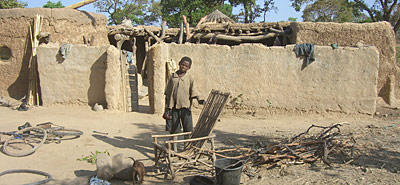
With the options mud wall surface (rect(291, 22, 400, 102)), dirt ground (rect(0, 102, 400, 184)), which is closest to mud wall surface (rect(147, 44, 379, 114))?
dirt ground (rect(0, 102, 400, 184))

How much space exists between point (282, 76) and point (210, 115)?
354cm

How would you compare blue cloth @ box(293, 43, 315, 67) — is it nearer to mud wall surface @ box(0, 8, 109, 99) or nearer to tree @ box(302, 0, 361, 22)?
mud wall surface @ box(0, 8, 109, 99)

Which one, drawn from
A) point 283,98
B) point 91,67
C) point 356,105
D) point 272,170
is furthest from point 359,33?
point 91,67

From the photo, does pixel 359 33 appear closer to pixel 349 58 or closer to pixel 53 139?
pixel 349 58

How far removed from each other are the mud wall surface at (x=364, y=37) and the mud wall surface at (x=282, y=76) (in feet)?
5.15

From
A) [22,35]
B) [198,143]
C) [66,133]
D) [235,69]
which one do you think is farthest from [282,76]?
[22,35]

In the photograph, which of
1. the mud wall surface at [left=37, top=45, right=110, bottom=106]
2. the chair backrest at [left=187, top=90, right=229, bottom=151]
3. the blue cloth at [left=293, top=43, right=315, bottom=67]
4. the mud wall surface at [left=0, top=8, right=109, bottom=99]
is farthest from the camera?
the mud wall surface at [left=0, top=8, right=109, bottom=99]

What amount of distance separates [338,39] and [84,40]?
24.7 ft

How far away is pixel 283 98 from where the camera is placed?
7.52 metres

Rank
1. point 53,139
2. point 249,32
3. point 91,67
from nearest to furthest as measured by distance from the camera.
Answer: point 53,139 → point 91,67 → point 249,32

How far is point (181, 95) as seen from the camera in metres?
4.70

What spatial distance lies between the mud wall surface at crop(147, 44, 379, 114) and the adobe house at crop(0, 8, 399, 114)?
0.02 metres

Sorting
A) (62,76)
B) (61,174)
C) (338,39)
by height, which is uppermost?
(338,39)

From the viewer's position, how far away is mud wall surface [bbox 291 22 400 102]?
344 inches
